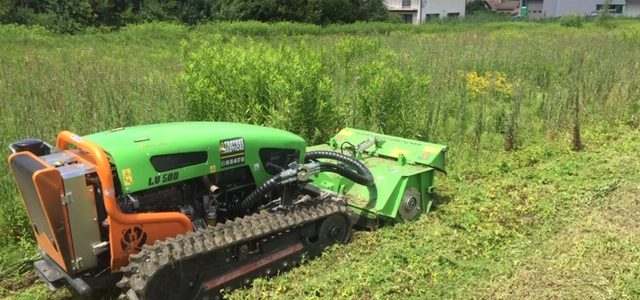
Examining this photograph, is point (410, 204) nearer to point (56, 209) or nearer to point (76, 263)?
point (76, 263)

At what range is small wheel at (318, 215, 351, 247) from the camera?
4.49 m

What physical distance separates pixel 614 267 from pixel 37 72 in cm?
876

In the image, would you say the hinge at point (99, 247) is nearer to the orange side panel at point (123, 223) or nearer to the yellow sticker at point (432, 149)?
the orange side panel at point (123, 223)

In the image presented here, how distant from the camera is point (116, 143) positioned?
352cm

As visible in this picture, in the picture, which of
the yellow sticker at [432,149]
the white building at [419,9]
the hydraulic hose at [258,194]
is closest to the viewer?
the hydraulic hose at [258,194]

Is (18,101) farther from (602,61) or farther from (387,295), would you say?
(602,61)

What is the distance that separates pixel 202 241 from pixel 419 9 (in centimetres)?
6075

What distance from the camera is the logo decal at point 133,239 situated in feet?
11.7

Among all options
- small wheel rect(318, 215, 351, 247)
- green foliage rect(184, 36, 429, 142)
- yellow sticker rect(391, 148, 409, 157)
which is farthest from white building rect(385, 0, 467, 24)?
small wheel rect(318, 215, 351, 247)

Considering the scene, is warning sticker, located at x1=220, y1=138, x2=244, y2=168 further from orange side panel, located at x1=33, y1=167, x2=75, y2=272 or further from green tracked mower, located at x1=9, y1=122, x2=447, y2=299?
orange side panel, located at x1=33, y1=167, x2=75, y2=272

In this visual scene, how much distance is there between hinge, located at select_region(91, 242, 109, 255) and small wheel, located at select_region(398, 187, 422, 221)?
2.65 meters

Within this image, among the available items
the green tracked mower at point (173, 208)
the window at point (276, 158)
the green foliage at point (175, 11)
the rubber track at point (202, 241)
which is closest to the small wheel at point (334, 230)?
the green tracked mower at point (173, 208)

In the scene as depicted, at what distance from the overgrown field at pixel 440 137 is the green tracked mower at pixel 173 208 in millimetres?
320

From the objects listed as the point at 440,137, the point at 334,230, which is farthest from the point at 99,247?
the point at 440,137
